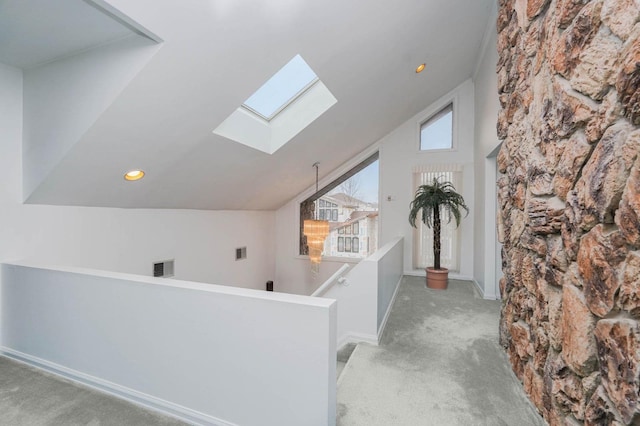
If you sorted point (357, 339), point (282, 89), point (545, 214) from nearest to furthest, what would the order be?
point (545, 214) < point (357, 339) < point (282, 89)

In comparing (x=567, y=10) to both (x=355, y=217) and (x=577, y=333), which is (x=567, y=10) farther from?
(x=355, y=217)

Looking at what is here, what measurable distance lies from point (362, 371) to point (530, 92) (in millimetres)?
2420

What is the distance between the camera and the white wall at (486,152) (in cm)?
371

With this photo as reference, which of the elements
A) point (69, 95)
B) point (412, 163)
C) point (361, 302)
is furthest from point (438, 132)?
point (69, 95)

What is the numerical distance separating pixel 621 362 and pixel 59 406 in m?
3.13

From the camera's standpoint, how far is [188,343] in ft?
5.97

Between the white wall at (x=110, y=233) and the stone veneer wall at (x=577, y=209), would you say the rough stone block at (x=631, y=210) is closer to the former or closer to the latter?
the stone veneer wall at (x=577, y=209)

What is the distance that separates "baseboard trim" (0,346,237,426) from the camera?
1820 mm

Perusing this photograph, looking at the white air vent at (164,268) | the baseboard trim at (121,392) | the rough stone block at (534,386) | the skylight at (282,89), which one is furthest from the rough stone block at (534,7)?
the white air vent at (164,268)

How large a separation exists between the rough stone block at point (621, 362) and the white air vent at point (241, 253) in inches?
191

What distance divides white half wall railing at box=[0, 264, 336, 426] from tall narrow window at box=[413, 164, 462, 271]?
14.3 feet

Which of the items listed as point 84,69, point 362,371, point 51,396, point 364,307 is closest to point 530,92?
point 364,307

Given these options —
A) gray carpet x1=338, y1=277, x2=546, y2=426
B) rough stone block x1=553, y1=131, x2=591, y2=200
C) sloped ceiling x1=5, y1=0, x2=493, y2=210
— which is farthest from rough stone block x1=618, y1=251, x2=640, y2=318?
sloped ceiling x1=5, y1=0, x2=493, y2=210

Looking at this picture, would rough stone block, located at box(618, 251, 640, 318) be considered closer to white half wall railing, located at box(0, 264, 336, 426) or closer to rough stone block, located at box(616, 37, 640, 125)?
rough stone block, located at box(616, 37, 640, 125)
